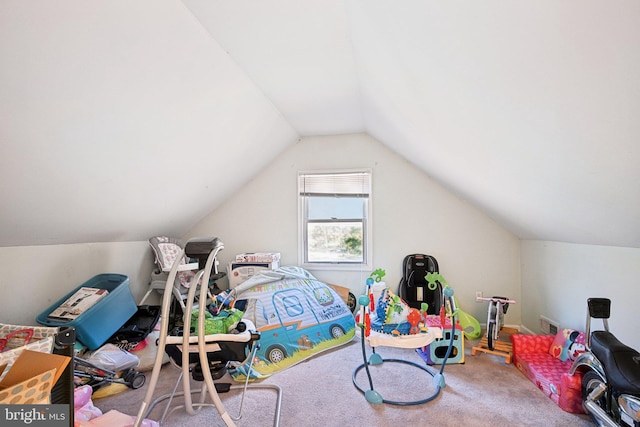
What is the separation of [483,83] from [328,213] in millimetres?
2911

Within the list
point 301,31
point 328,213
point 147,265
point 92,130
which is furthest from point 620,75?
point 147,265

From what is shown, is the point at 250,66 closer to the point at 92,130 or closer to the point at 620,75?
the point at 92,130

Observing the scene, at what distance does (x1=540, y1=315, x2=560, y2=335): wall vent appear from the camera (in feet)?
9.64

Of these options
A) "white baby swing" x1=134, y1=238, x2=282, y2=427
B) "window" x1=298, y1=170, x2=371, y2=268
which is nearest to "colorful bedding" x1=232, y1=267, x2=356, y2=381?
"window" x1=298, y1=170, x2=371, y2=268

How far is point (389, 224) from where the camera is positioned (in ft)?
13.0

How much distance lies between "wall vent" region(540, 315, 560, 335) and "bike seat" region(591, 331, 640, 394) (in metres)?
1.32

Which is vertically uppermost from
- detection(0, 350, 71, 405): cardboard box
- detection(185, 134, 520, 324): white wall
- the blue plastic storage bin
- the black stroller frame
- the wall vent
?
detection(185, 134, 520, 324): white wall

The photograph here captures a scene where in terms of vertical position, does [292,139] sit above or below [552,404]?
above

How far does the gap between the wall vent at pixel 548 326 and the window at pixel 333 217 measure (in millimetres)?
1922

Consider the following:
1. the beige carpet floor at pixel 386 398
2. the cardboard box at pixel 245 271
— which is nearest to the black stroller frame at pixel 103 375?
the beige carpet floor at pixel 386 398

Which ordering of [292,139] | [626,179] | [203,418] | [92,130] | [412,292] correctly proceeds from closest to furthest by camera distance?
1. [626,179]
2. [92,130]
3. [203,418]
4. [412,292]
5. [292,139]

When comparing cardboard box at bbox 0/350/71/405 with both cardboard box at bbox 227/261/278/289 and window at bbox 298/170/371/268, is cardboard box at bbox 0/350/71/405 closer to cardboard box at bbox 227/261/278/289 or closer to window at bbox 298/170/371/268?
cardboard box at bbox 227/261/278/289

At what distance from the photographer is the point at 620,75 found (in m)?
0.93

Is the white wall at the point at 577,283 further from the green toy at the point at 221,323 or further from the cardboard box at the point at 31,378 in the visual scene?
the cardboard box at the point at 31,378
